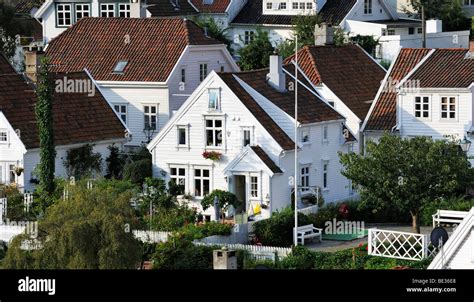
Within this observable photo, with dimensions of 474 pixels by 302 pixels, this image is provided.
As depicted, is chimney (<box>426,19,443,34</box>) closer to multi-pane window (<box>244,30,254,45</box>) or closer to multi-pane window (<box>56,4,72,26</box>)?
multi-pane window (<box>244,30,254,45</box>)

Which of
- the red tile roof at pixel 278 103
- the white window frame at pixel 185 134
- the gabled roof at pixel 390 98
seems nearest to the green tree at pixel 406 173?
the red tile roof at pixel 278 103

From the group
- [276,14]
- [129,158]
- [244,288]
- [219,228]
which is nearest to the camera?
[244,288]

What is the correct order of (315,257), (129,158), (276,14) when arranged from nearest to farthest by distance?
(315,257), (129,158), (276,14)

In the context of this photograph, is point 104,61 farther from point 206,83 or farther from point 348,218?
point 348,218

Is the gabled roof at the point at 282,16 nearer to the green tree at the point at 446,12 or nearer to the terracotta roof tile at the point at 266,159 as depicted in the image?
the green tree at the point at 446,12

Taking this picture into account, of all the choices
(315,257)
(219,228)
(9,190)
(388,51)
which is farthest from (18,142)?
(388,51)

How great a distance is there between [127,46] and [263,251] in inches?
879

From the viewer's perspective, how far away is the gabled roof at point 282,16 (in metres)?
82.6

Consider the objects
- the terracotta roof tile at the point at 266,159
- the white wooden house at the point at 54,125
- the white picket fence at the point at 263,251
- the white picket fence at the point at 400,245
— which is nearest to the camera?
the white picket fence at the point at 400,245

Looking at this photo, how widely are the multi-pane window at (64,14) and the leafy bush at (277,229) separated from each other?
36.9m

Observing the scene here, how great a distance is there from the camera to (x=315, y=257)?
42.9 metres

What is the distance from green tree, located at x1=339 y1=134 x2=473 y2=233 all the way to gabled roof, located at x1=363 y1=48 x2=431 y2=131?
9243 millimetres

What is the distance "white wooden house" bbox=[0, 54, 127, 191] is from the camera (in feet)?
173

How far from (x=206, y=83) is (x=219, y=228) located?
7056mm
